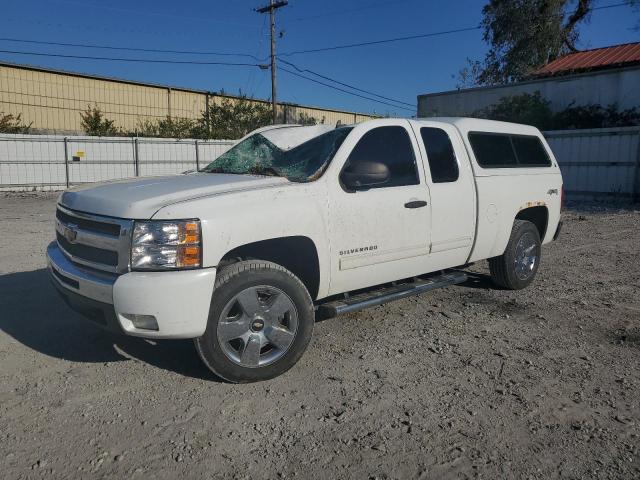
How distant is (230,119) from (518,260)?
2874 cm

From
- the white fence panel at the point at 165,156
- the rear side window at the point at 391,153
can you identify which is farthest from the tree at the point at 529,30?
the rear side window at the point at 391,153

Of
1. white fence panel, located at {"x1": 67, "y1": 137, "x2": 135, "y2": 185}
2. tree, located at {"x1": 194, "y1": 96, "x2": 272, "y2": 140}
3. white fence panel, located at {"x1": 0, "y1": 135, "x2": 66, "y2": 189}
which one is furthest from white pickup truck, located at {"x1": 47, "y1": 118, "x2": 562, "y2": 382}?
tree, located at {"x1": 194, "y1": 96, "x2": 272, "y2": 140}

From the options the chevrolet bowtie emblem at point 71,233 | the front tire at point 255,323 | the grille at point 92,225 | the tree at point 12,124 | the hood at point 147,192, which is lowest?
the front tire at point 255,323

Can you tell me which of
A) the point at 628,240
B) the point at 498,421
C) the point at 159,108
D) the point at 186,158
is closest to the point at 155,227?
the point at 498,421

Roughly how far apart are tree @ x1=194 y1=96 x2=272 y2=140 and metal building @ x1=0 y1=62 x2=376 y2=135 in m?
0.80

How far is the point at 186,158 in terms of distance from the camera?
24250mm

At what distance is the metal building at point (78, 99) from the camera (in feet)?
81.9

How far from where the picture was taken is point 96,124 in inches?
1053

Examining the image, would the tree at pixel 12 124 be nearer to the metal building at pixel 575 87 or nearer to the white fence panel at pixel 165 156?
the white fence panel at pixel 165 156

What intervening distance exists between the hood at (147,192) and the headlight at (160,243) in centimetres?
10

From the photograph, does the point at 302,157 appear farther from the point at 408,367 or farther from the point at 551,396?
the point at 551,396

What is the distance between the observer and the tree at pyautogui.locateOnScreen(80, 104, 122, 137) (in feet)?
87.2

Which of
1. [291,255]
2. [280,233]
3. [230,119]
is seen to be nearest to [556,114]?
[230,119]

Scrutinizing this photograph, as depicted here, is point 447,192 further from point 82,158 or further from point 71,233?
point 82,158
